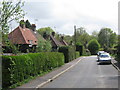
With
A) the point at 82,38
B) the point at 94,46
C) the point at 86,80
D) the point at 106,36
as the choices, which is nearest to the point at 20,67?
the point at 86,80

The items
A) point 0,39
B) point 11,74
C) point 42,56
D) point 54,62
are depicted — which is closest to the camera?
point 11,74

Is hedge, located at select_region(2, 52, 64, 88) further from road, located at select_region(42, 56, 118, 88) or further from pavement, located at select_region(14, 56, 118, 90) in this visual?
road, located at select_region(42, 56, 118, 88)

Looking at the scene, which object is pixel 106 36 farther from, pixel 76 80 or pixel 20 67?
pixel 20 67

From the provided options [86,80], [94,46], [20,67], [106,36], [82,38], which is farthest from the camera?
[106,36]

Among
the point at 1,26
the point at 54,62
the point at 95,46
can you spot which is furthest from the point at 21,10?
the point at 95,46

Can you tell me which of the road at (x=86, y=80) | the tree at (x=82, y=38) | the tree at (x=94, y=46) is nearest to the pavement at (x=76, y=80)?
the road at (x=86, y=80)

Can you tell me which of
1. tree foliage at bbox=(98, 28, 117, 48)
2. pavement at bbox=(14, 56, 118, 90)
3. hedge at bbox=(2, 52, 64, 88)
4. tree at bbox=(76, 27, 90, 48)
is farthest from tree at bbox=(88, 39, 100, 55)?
hedge at bbox=(2, 52, 64, 88)

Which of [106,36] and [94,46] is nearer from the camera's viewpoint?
[94,46]

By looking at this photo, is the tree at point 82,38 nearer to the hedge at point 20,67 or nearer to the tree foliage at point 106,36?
the tree foliage at point 106,36

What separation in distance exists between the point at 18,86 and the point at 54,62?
14446 millimetres

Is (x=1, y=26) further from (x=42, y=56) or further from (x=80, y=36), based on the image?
(x=80, y=36)

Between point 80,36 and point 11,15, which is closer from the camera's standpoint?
point 11,15

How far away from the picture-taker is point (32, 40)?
2261 inches

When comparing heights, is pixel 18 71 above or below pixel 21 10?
below
